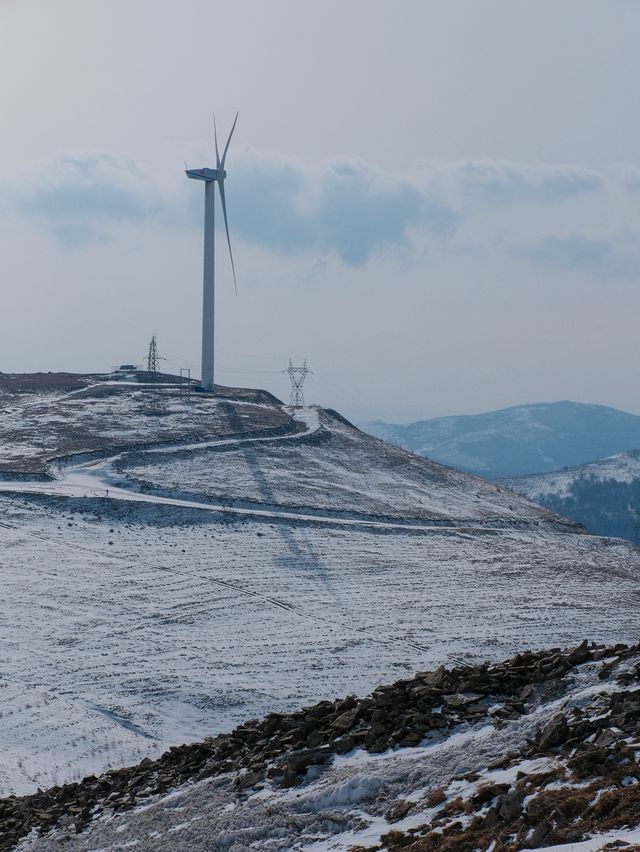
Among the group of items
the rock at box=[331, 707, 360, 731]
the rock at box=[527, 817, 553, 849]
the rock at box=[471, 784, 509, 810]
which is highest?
the rock at box=[527, 817, 553, 849]

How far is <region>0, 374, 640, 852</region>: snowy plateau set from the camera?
1872 cm

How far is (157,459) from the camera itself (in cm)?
7950

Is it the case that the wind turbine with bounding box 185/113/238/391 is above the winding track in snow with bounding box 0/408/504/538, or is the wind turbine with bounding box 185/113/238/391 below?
above

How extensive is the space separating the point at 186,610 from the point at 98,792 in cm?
2635

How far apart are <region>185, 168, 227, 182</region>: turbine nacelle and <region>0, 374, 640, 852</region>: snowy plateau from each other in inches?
1157

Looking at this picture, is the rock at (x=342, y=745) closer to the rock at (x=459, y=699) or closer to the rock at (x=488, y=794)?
the rock at (x=459, y=699)

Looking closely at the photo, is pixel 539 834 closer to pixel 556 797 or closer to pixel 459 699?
pixel 556 797

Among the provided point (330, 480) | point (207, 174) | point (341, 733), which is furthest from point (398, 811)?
point (207, 174)

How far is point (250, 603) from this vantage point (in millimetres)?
49969

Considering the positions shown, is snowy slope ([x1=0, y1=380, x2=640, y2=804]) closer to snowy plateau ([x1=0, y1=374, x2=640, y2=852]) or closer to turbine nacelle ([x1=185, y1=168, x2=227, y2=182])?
snowy plateau ([x1=0, y1=374, x2=640, y2=852])

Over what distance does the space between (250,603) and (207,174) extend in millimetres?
68867

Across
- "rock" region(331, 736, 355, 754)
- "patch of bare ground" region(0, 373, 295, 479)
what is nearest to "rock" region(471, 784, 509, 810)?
"rock" region(331, 736, 355, 754)

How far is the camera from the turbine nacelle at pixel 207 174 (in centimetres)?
10688

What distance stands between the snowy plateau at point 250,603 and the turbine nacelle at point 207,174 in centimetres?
2939
